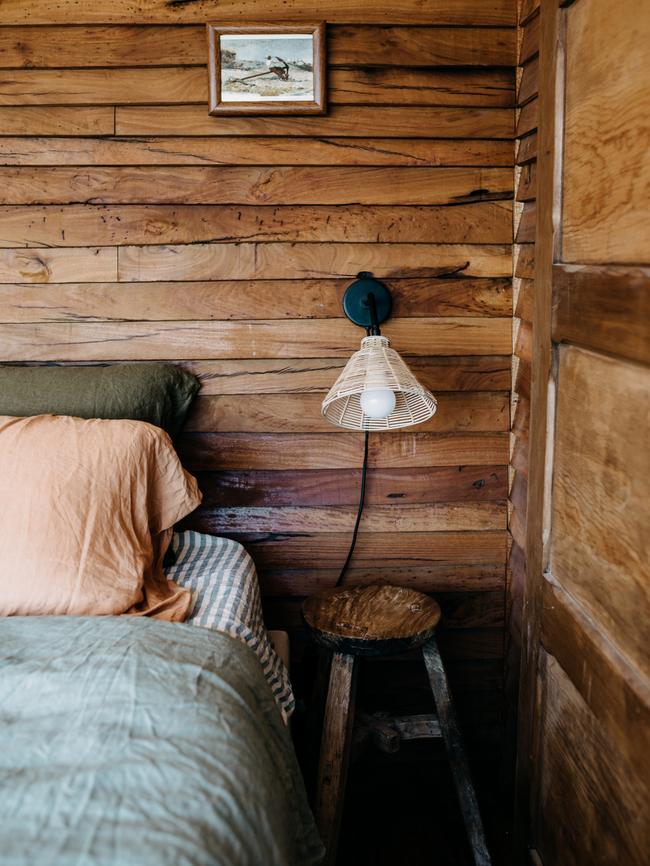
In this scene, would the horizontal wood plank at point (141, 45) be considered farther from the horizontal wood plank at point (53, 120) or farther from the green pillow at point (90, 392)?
the green pillow at point (90, 392)

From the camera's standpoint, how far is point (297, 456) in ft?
7.48

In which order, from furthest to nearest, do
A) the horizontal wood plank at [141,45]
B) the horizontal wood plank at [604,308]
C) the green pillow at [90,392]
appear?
the horizontal wood plank at [141,45]
the green pillow at [90,392]
the horizontal wood plank at [604,308]

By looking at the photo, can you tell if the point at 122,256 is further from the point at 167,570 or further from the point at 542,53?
the point at 542,53

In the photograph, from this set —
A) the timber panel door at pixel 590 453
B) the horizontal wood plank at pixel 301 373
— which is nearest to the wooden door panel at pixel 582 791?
the timber panel door at pixel 590 453

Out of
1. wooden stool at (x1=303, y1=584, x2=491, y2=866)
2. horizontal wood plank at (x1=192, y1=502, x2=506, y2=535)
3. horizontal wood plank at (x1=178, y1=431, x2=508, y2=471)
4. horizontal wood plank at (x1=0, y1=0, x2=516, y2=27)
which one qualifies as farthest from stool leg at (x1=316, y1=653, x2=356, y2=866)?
horizontal wood plank at (x1=0, y1=0, x2=516, y2=27)

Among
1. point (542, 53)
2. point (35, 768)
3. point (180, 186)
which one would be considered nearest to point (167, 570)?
point (35, 768)

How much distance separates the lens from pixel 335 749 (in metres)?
1.81

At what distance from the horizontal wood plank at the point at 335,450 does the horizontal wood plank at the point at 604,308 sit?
79 centimetres

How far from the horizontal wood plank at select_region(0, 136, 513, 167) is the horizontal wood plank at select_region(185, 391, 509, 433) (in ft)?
2.09

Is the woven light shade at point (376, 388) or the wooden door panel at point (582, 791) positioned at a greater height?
the woven light shade at point (376, 388)

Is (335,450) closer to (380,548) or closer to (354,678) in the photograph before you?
(380,548)

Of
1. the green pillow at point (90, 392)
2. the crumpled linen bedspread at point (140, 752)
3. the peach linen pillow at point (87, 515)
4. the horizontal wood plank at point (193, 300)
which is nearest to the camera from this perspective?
the crumpled linen bedspread at point (140, 752)

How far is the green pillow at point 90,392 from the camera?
6.52ft

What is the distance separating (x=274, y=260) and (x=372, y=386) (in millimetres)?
595
